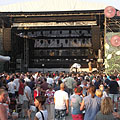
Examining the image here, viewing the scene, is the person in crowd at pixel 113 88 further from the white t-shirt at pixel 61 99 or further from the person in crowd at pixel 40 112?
the person in crowd at pixel 40 112

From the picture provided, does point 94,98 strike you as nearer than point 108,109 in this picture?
No

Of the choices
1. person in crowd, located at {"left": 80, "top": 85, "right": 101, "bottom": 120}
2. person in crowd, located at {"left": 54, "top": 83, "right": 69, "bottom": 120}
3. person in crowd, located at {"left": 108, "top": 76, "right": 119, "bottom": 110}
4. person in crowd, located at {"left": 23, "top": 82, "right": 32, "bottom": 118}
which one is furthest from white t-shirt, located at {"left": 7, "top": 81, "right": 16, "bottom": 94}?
person in crowd, located at {"left": 80, "top": 85, "right": 101, "bottom": 120}

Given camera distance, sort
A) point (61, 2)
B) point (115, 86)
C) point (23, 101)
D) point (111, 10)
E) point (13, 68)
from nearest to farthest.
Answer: point (23, 101), point (115, 86), point (111, 10), point (13, 68), point (61, 2)

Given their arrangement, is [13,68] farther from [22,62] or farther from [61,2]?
[61,2]

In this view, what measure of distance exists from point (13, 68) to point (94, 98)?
30.3 meters

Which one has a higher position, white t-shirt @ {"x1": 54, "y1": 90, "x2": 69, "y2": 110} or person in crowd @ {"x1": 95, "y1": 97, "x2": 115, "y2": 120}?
person in crowd @ {"x1": 95, "y1": 97, "x2": 115, "y2": 120}

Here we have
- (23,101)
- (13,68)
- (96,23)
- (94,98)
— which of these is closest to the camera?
(94,98)

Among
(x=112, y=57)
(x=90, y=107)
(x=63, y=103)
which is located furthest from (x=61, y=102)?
(x=112, y=57)

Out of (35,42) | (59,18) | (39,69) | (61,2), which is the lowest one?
(39,69)

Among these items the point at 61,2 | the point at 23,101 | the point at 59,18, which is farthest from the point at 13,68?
the point at 23,101

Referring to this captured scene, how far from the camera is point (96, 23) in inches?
1278

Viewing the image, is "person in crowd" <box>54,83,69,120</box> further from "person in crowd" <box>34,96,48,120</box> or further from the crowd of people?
"person in crowd" <box>34,96,48,120</box>

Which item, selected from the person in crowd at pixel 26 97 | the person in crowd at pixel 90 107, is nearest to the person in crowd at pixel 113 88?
the person in crowd at pixel 26 97

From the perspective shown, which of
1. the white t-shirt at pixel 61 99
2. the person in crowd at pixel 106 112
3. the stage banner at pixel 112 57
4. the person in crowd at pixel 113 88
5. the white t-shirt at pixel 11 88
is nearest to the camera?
the person in crowd at pixel 106 112
